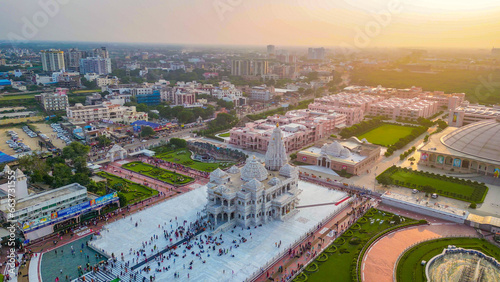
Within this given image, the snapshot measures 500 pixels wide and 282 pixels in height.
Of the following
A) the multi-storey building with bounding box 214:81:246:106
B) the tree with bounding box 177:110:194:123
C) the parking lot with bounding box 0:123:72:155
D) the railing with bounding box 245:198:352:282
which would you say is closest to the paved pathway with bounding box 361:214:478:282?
the railing with bounding box 245:198:352:282

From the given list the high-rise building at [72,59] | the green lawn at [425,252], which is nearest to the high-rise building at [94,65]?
the high-rise building at [72,59]

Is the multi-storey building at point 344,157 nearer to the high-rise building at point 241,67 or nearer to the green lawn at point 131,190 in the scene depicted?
the green lawn at point 131,190

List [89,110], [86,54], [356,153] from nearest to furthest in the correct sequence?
1. [356,153]
2. [89,110]
3. [86,54]

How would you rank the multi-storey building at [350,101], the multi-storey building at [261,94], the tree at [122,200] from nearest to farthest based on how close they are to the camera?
the tree at [122,200], the multi-storey building at [350,101], the multi-storey building at [261,94]

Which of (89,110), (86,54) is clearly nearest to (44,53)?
(86,54)

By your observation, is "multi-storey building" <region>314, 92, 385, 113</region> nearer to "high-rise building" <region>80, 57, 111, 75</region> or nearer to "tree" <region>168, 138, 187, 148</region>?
"tree" <region>168, 138, 187, 148</region>

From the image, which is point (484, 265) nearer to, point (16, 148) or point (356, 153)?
point (356, 153)

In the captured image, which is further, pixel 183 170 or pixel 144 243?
pixel 183 170
